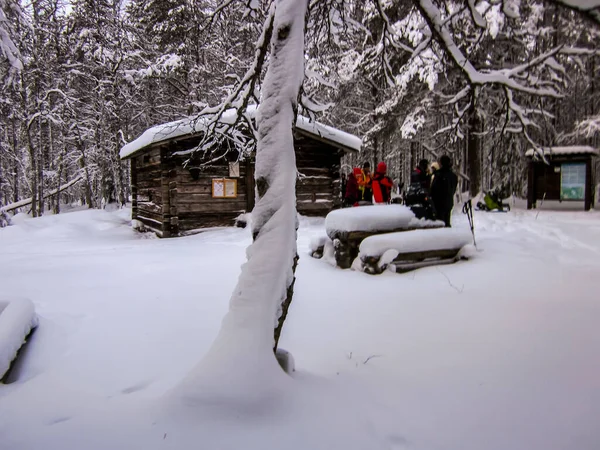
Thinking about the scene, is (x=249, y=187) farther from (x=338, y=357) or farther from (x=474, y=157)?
(x=338, y=357)

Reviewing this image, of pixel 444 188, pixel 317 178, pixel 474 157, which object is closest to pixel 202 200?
pixel 317 178

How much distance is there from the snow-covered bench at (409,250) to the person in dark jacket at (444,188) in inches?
30.2

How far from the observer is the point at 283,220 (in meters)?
2.73

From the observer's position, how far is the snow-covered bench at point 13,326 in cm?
317

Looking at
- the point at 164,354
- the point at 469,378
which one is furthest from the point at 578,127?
the point at 164,354

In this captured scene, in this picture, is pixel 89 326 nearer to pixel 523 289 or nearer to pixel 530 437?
pixel 530 437

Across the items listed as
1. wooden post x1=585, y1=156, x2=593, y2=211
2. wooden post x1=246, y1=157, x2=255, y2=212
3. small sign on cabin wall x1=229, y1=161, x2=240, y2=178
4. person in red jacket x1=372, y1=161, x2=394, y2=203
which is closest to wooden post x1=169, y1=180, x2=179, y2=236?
small sign on cabin wall x1=229, y1=161, x2=240, y2=178

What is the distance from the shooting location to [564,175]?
51.6 feet

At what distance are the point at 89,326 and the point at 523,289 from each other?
5.77 m

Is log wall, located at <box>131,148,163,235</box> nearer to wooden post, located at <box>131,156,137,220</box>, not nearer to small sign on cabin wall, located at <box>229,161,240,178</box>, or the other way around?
wooden post, located at <box>131,156,137,220</box>

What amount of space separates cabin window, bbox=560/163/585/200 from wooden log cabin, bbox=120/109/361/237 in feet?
30.2

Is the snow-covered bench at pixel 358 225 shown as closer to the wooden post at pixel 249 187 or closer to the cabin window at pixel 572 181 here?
the wooden post at pixel 249 187

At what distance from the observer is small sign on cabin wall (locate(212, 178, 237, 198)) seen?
515 inches

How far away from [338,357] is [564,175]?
53.9 feet
